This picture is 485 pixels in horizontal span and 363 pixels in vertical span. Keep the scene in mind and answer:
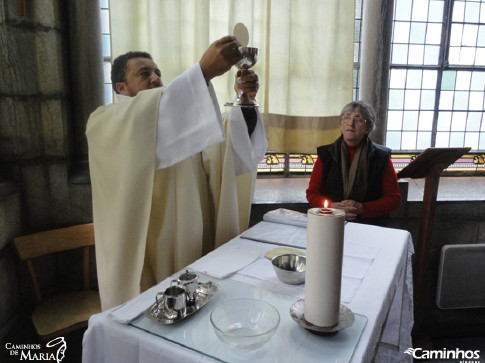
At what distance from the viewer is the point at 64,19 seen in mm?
2484

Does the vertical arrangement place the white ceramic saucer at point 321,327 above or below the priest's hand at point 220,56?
below

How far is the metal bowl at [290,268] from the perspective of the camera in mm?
1104

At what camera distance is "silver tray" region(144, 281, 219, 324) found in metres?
0.92

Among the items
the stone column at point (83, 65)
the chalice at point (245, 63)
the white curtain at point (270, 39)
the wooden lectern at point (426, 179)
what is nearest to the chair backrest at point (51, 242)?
the stone column at point (83, 65)

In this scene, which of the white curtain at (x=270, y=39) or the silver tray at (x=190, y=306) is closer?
the silver tray at (x=190, y=306)

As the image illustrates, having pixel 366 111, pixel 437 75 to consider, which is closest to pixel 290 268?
pixel 366 111

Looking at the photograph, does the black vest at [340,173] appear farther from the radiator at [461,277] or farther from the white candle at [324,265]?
the white candle at [324,265]

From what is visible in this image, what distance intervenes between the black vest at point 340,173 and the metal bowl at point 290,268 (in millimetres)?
1326

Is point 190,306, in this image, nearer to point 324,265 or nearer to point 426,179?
point 324,265

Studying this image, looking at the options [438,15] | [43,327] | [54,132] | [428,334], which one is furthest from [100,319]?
[438,15]

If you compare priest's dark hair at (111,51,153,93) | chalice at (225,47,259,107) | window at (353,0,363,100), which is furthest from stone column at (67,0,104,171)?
window at (353,0,363,100)

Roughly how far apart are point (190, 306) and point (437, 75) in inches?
136

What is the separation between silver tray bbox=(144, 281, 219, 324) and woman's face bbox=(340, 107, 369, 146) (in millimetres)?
1641

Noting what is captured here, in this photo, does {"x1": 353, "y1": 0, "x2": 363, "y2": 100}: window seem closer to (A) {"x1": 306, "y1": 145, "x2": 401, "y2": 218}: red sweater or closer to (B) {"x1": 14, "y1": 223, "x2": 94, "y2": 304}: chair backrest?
(A) {"x1": 306, "y1": 145, "x2": 401, "y2": 218}: red sweater
